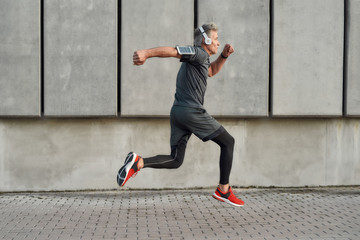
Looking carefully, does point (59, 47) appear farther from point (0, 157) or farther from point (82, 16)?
point (0, 157)

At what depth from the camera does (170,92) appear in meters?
8.23

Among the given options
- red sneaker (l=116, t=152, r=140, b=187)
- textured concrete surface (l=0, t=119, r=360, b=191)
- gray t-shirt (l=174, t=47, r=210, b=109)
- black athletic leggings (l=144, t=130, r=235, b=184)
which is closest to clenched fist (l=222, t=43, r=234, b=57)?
gray t-shirt (l=174, t=47, r=210, b=109)

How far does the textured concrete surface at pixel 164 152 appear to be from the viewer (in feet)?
26.8

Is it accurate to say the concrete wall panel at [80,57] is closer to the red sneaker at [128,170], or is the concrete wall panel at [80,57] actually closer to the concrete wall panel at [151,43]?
the concrete wall panel at [151,43]

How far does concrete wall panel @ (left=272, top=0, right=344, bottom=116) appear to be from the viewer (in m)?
8.44

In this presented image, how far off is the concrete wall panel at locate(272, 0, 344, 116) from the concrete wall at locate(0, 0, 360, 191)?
2 cm

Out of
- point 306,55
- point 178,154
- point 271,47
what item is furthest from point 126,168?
point 306,55

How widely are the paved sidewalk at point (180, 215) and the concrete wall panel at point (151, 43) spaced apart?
62.7 inches

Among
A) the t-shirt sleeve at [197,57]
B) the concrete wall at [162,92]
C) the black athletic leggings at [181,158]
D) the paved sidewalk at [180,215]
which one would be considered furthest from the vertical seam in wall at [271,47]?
the t-shirt sleeve at [197,57]

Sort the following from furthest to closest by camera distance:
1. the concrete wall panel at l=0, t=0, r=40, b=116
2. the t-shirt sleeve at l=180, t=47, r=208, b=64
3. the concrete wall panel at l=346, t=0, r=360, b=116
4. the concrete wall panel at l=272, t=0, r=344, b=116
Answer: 1. the concrete wall panel at l=346, t=0, r=360, b=116
2. the concrete wall panel at l=272, t=0, r=344, b=116
3. the concrete wall panel at l=0, t=0, r=40, b=116
4. the t-shirt sleeve at l=180, t=47, r=208, b=64

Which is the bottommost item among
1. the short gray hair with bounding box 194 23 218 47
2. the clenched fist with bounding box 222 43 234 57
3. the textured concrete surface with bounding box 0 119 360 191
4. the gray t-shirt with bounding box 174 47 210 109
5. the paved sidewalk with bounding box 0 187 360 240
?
the paved sidewalk with bounding box 0 187 360 240

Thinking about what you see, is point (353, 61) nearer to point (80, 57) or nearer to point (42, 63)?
point (80, 57)

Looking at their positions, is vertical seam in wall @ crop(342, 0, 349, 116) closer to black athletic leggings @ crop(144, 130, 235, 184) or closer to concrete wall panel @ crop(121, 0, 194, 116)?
concrete wall panel @ crop(121, 0, 194, 116)

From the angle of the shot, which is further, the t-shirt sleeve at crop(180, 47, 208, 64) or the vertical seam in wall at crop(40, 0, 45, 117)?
the vertical seam in wall at crop(40, 0, 45, 117)
